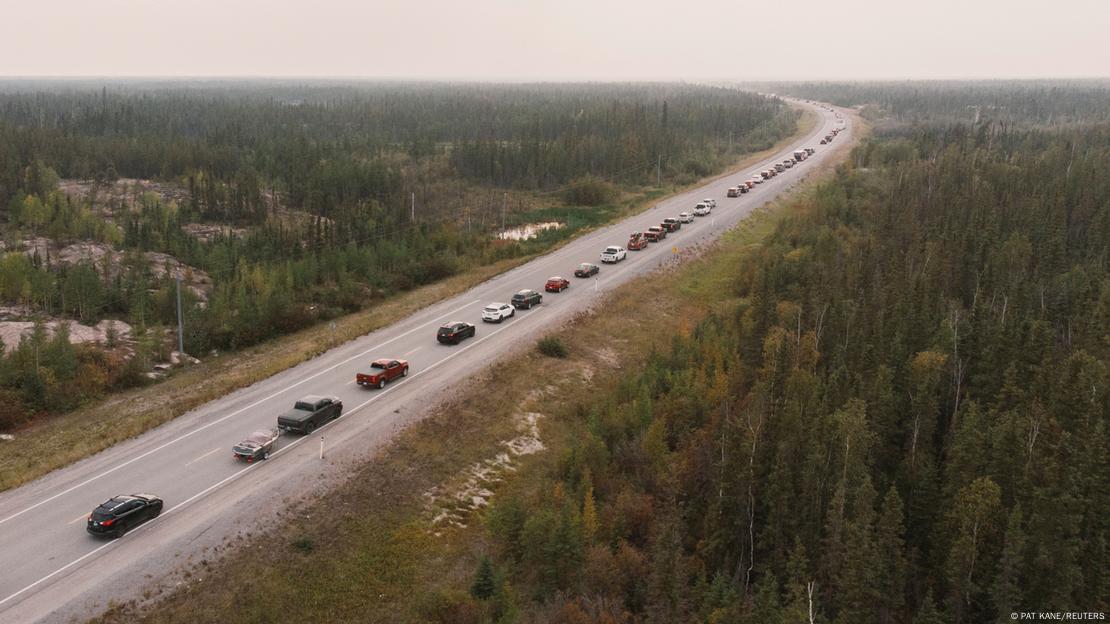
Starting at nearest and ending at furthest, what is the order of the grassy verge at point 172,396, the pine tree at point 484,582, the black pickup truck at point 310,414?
the pine tree at point 484,582
the grassy verge at point 172,396
the black pickup truck at point 310,414

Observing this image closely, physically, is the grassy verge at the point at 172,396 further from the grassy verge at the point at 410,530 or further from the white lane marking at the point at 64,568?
the grassy verge at the point at 410,530

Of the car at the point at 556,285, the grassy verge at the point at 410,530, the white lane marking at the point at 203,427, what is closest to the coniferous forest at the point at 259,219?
the white lane marking at the point at 203,427

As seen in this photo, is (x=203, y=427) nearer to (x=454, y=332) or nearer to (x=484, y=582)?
(x=454, y=332)

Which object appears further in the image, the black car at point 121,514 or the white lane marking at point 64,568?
the black car at point 121,514

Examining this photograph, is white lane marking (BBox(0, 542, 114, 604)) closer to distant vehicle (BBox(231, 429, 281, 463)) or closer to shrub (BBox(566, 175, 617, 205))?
distant vehicle (BBox(231, 429, 281, 463))

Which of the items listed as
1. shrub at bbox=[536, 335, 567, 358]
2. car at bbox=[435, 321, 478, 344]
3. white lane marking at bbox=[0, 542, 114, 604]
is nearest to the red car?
shrub at bbox=[536, 335, 567, 358]

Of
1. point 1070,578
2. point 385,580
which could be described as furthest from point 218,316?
point 1070,578
